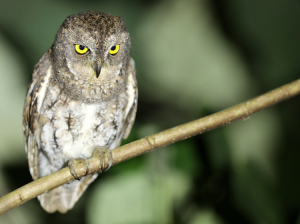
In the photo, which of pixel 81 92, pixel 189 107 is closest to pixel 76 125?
pixel 81 92

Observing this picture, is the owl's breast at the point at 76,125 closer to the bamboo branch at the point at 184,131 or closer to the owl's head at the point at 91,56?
the owl's head at the point at 91,56

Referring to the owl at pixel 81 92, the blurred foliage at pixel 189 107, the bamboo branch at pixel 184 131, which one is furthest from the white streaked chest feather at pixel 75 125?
the bamboo branch at pixel 184 131

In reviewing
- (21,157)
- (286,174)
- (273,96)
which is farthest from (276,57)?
(21,157)

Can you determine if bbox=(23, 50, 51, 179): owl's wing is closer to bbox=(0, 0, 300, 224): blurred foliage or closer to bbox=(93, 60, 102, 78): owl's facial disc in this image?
bbox=(93, 60, 102, 78): owl's facial disc

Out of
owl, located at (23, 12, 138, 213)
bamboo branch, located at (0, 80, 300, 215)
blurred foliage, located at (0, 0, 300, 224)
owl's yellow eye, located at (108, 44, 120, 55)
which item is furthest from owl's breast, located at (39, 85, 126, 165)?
bamboo branch, located at (0, 80, 300, 215)

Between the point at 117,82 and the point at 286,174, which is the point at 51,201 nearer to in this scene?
the point at 117,82

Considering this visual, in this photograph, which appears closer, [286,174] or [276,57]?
[286,174]

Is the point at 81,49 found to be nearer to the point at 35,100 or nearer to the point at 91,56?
the point at 91,56
